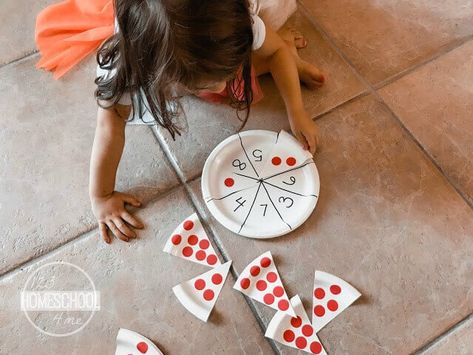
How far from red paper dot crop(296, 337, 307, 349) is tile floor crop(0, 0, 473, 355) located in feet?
0.12

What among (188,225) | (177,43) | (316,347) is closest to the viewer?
(177,43)

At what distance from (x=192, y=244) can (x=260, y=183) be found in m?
0.18

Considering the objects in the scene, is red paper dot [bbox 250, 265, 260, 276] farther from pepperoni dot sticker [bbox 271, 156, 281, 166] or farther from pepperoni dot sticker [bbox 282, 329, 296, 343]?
pepperoni dot sticker [bbox 271, 156, 281, 166]

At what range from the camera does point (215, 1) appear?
2.02 ft

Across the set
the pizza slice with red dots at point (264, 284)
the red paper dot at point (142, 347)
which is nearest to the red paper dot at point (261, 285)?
the pizza slice with red dots at point (264, 284)

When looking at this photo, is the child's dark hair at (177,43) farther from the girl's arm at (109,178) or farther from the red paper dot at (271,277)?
the red paper dot at (271,277)

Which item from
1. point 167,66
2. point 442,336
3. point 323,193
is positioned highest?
point 167,66

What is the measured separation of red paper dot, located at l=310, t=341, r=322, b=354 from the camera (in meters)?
0.82

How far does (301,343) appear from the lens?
82 centimetres

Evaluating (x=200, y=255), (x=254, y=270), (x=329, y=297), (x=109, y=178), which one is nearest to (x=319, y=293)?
(x=329, y=297)

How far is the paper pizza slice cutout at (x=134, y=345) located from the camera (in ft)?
2.72

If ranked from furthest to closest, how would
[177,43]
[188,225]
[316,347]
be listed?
[188,225] → [316,347] → [177,43]

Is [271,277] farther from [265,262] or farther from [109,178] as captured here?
[109,178]

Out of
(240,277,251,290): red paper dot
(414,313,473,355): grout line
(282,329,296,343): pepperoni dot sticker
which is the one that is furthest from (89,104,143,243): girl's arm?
(414,313,473,355): grout line
